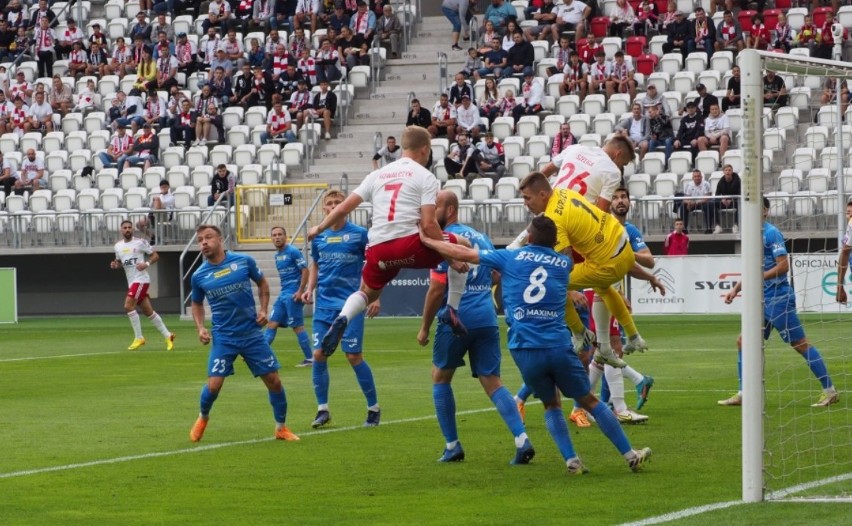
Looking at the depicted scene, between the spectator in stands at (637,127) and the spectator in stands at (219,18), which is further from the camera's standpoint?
the spectator in stands at (219,18)

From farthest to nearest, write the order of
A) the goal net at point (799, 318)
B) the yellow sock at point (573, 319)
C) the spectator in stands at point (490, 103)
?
the spectator in stands at point (490, 103), the yellow sock at point (573, 319), the goal net at point (799, 318)

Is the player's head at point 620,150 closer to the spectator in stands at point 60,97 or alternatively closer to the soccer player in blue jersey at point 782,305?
the soccer player in blue jersey at point 782,305

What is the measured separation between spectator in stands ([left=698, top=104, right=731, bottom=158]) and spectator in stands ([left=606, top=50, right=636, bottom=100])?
9.22 feet

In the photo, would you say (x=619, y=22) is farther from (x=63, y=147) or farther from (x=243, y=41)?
(x=63, y=147)

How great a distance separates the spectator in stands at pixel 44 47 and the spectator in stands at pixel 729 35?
20232 mm

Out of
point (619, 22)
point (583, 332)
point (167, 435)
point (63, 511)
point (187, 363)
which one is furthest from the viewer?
point (619, 22)

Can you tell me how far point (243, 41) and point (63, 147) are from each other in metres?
5.85

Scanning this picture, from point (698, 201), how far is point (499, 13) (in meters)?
9.78

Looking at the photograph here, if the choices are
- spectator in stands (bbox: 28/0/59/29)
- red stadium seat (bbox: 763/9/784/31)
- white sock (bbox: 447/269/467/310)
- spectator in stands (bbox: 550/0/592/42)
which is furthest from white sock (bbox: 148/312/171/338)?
spectator in stands (bbox: 28/0/59/29)

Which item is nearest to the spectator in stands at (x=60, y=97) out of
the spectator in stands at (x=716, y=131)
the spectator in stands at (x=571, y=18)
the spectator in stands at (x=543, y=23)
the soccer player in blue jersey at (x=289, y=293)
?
the spectator in stands at (x=543, y=23)

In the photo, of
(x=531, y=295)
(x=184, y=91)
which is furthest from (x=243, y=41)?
(x=531, y=295)

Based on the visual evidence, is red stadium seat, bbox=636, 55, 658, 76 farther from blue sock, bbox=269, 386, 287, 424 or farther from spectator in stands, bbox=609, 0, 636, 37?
blue sock, bbox=269, 386, 287, 424

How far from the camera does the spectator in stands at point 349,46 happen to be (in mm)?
40000

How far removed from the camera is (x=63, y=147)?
41312 millimetres
